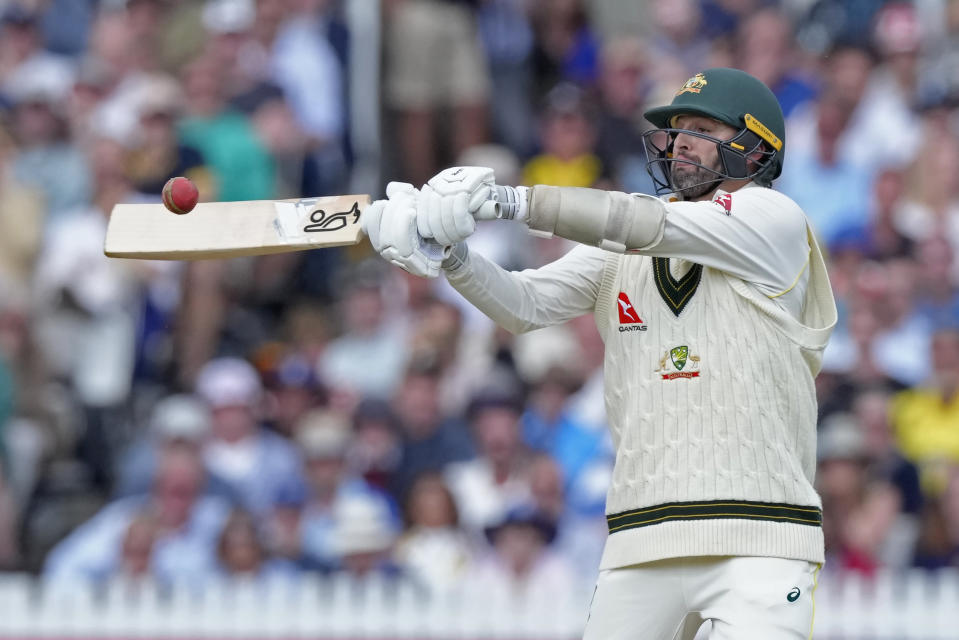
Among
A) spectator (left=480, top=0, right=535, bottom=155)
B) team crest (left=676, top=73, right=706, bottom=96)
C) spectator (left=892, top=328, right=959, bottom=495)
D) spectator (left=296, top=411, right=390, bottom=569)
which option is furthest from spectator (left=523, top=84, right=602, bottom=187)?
team crest (left=676, top=73, right=706, bottom=96)

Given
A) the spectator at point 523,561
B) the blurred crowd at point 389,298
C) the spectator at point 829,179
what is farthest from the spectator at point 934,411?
the spectator at point 523,561

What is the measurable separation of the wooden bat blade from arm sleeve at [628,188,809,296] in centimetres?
87

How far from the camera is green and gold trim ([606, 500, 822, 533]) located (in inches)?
189

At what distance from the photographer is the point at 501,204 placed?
4.71 meters

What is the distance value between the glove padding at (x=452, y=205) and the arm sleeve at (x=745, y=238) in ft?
1.46

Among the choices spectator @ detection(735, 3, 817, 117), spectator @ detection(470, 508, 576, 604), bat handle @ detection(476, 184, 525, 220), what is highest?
spectator @ detection(735, 3, 817, 117)

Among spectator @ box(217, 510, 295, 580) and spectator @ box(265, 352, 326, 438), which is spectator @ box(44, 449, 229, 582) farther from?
spectator @ box(265, 352, 326, 438)

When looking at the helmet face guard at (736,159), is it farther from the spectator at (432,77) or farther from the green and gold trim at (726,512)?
the spectator at (432,77)

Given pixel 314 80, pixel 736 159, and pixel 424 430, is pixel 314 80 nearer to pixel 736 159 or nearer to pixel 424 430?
pixel 424 430

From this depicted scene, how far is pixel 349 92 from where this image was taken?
11711 millimetres

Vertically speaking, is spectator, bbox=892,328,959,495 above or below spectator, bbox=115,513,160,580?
above

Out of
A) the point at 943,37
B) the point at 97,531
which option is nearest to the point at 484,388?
the point at 97,531

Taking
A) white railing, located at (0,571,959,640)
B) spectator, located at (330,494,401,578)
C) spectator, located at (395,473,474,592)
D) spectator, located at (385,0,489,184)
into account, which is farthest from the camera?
spectator, located at (385,0,489,184)

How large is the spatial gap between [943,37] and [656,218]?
→ 759 cm
